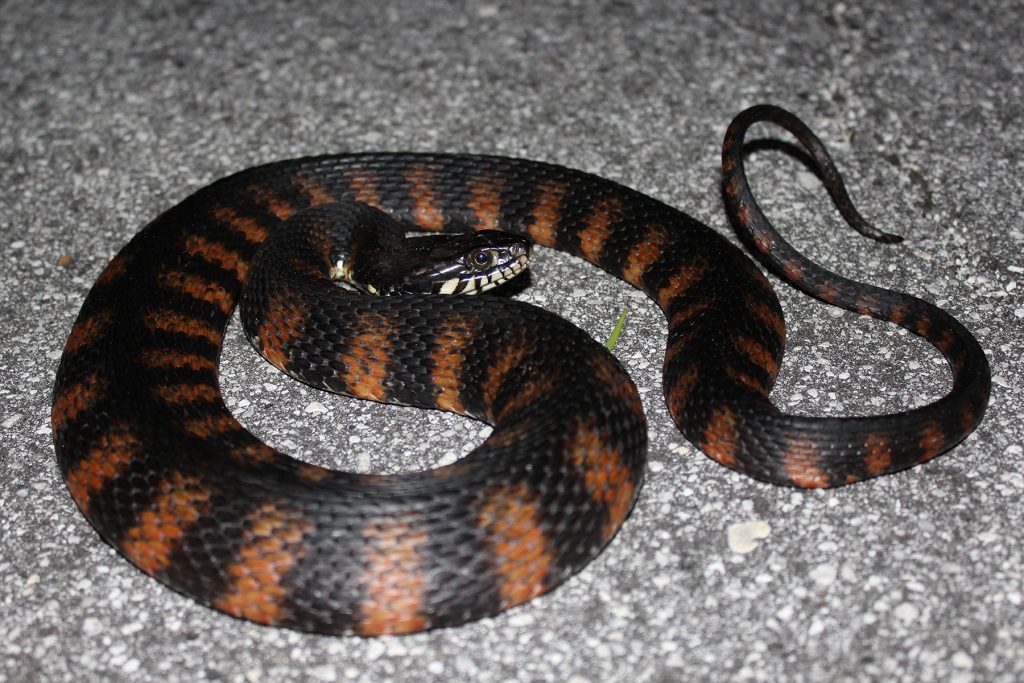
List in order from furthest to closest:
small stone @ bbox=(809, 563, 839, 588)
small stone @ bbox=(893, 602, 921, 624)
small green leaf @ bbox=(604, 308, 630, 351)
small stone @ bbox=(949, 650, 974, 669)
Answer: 1. small green leaf @ bbox=(604, 308, 630, 351)
2. small stone @ bbox=(809, 563, 839, 588)
3. small stone @ bbox=(893, 602, 921, 624)
4. small stone @ bbox=(949, 650, 974, 669)

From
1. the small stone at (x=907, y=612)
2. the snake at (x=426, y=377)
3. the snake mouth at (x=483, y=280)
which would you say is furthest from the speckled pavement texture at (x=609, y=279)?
the snake mouth at (x=483, y=280)

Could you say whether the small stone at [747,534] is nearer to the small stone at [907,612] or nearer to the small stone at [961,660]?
the small stone at [907,612]

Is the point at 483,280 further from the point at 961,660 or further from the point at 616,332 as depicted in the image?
the point at 961,660

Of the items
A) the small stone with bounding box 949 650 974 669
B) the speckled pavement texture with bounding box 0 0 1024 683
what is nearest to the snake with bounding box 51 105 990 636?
the speckled pavement texture with bounding box 0 0 1024 683

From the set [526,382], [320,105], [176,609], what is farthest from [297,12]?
[176,609]

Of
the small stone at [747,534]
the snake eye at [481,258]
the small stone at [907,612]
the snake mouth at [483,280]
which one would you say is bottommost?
the small stone at [747,534]

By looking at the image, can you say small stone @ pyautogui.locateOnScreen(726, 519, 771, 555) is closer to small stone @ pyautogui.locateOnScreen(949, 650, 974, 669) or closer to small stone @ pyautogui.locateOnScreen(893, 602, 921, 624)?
small stone @ pyautogui.locateOnScreen(893, 602, 921, 624)

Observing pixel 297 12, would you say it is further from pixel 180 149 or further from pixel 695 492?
pixel 695 492
